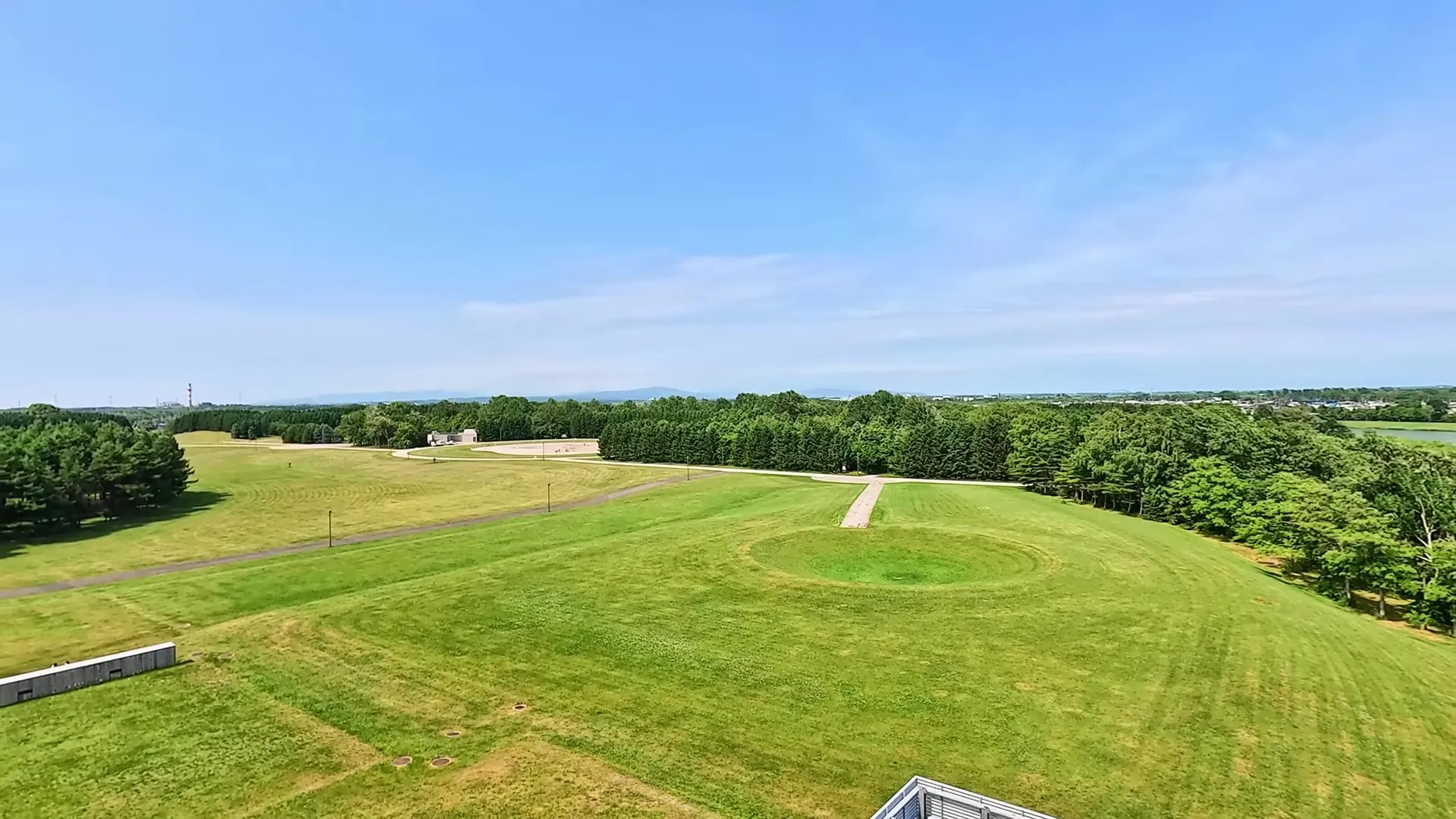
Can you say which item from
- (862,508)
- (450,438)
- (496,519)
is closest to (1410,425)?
(862,508)

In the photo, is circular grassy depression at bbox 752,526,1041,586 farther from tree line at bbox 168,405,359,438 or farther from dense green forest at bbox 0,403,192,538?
tree line at bbox 168,405,359,438

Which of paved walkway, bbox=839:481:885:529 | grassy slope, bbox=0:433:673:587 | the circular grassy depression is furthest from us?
paved walkway, bbox=839:481:885:529

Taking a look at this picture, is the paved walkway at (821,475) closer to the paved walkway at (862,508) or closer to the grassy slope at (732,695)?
the paved walkway at (862,508)

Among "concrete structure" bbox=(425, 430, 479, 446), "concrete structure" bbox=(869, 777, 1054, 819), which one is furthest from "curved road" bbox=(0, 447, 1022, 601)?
"concrete structure" bbox=(425, 430, 479, 446)

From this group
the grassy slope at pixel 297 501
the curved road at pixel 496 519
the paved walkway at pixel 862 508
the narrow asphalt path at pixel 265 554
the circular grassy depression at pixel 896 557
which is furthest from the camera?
the paved walkway at pixel 862 508

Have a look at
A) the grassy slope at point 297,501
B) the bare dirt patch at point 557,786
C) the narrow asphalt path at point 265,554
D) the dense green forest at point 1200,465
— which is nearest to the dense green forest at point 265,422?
the grassy slope at point 297,501
